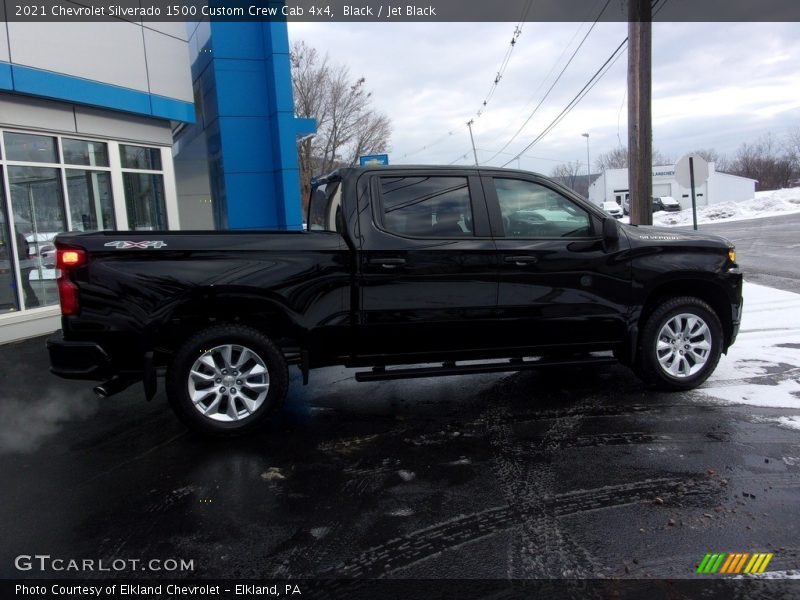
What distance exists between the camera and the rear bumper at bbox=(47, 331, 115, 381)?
13.9 feet

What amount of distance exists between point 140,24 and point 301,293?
385 inches

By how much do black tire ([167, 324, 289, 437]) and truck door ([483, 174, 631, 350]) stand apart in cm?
188

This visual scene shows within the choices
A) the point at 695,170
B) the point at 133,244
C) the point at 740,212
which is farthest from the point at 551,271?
the point at 740,212

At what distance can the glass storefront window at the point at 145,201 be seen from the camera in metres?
11.7

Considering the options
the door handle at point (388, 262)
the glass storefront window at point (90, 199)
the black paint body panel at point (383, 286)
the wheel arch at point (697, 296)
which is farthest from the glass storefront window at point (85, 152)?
the wheel arch at point (697, 296)

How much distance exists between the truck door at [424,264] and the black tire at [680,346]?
1.53 metres

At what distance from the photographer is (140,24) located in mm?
11430

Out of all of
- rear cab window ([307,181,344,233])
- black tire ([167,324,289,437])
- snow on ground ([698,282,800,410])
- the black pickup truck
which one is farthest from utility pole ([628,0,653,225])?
black tire ([167,324,289,437])

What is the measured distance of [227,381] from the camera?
4.41 meters

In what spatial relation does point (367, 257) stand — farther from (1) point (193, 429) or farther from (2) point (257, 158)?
(2) point (257, 158)

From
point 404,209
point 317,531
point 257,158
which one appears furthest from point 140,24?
point 317,531

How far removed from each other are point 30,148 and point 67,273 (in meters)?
6.97

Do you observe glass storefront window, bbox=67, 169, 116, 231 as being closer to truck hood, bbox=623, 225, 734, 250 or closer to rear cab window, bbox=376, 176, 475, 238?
rear cab window, bbox=376, 176, 475, 238

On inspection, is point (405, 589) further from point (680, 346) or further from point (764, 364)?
point (764, 364)
